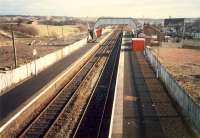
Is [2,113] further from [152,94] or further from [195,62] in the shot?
[195,62]

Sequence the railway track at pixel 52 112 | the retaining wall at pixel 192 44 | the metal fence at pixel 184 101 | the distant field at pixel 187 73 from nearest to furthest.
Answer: the metal fence at pixel 184 101 → the railway track at pixel 52 112 → the distant field at pixel 187 73 → the retaining wall at pixel 192 44

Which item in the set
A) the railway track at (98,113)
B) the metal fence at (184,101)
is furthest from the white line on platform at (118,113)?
the metal fence at (184,101)

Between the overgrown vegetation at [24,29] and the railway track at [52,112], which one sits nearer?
the railway track at [52,112]

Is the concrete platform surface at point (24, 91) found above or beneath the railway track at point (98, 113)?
above

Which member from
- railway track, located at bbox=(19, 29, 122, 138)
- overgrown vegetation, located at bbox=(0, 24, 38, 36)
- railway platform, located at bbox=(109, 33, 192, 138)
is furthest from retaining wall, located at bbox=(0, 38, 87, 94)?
overgrown vegetation, located at bbox=(0, 24, 38, 36)

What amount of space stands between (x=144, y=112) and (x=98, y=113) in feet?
9.24

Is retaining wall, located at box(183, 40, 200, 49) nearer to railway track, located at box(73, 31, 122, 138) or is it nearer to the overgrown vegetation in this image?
railway track, located at box(73, 31, 122, 138)

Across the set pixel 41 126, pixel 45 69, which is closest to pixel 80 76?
pixel 45 69

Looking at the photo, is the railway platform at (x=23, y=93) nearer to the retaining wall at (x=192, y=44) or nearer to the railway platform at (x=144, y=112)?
the railway platform at (x=144, y=112)

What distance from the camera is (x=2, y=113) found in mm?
21500

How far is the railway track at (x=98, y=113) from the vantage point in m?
18.9

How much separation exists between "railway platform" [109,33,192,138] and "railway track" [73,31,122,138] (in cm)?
62

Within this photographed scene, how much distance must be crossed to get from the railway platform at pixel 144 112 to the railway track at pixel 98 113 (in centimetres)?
62

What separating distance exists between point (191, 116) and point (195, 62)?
2752 cm
